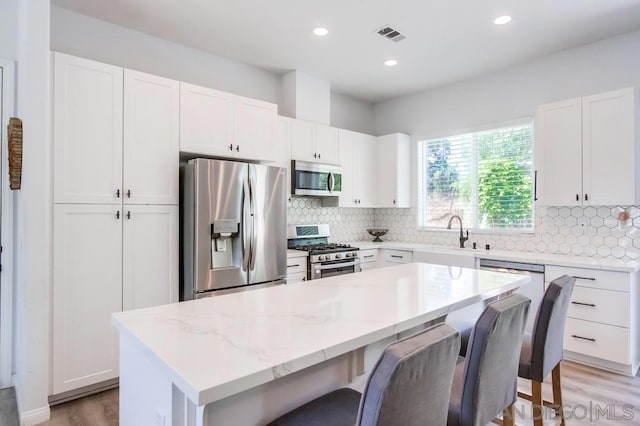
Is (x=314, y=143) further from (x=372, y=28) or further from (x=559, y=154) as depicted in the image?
(x=559, y=154)

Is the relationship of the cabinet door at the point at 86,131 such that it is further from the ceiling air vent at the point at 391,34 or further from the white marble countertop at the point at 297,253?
the ceiling air vent at the point at 391,34

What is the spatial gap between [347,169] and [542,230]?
7.48ft

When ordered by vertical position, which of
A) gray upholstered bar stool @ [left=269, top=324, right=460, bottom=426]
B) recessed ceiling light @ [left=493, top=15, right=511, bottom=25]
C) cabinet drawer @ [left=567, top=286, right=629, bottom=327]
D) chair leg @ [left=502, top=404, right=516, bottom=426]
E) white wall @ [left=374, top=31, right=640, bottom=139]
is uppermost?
recessed ceiling light @ [left=493, top=15, right=511, bottom=25]

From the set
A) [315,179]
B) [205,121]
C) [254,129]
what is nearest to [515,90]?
[315,179]

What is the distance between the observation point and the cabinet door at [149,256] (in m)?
2.76

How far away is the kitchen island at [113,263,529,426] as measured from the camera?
97 centimetres

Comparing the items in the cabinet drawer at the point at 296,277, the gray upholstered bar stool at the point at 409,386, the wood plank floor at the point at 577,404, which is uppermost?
the gray upholstered bar stool at the point at 409,386

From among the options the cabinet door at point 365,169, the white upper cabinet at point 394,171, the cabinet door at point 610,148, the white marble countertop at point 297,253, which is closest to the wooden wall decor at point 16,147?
the white marble countertop at point 297,253

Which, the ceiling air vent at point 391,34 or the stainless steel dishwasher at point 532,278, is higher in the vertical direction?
the ceiling air vent at point 391,34

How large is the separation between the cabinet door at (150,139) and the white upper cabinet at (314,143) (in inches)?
55.7

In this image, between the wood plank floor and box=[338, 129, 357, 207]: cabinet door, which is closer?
the wood plank floor

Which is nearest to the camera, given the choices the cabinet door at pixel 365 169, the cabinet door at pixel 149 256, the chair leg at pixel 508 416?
the chair leg at pixel 508 416

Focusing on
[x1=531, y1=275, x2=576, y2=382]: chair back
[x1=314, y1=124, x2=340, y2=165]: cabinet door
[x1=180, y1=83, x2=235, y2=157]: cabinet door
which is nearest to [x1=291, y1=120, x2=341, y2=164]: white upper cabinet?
[x1=314, y1=124, x2=340, y2=165]: cabinet door

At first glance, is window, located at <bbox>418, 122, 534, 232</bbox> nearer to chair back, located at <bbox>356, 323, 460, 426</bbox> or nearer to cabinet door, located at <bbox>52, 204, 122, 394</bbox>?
chair back, located at <bbox>356, 323, 460, 426</bbox>
